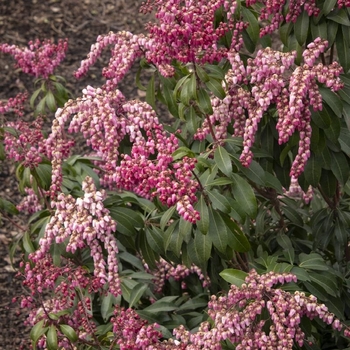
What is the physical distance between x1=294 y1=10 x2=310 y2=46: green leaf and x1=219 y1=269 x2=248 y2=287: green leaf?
136 centimetres

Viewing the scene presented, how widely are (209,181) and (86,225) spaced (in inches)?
25.6

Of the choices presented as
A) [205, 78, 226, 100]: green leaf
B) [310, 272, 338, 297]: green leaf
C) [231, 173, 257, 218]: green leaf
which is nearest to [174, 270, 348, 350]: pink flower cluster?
[231, 173, 257, 218]: green leaf

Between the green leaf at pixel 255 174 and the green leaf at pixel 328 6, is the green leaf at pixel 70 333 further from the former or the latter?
the green leaf at pixel 328 6

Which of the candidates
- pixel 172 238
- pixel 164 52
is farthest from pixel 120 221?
pixel 164 52

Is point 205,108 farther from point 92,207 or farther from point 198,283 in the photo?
point 198,283

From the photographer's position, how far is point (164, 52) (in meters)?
3.83

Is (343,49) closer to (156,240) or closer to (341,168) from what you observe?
(341,168)

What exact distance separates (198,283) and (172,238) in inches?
48.4

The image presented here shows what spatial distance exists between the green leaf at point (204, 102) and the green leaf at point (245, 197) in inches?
14.4

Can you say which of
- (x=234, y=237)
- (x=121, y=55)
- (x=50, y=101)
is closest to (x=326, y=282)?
(x=234, y=237)

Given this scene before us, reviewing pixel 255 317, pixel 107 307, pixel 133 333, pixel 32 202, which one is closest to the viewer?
pixel 255 317

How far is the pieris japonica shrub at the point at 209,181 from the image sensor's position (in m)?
3.55

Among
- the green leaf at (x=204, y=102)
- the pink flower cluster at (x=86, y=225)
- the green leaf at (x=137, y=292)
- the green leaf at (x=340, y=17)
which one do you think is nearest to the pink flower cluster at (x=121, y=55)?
the green leaf at (x=204, y=102)

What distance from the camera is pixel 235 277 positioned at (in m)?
3.77
